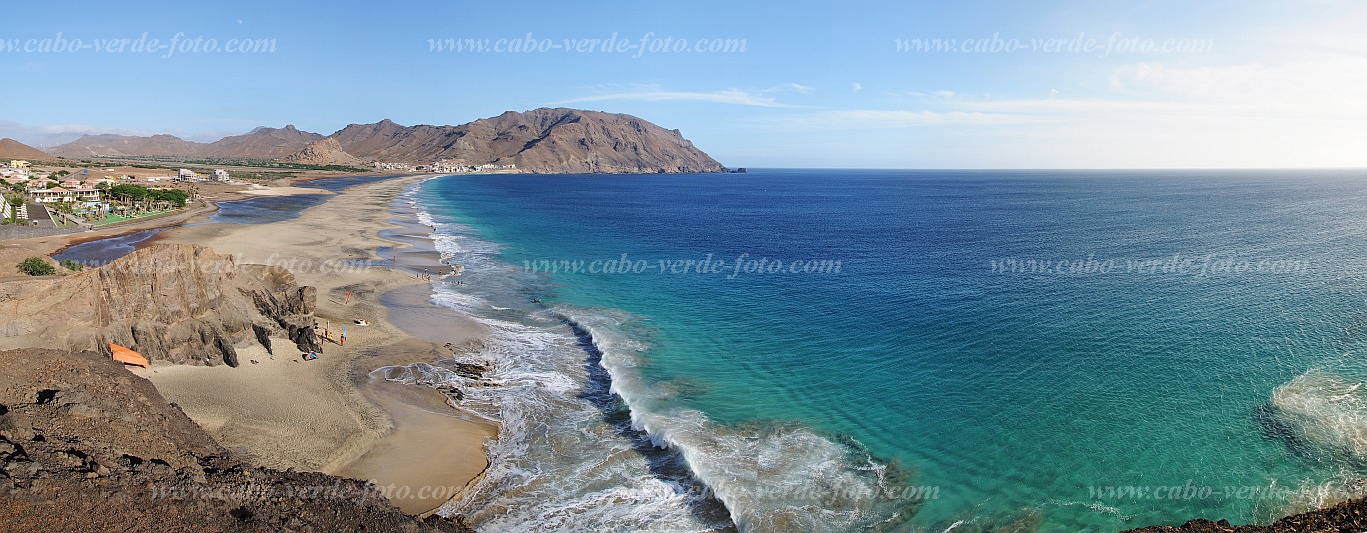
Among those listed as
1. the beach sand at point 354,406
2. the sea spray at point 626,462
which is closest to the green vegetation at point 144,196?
the beach sand at point 354,406

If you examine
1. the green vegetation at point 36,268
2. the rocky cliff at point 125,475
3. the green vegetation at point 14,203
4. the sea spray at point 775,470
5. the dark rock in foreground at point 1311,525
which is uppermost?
the green vegetation at point 14,203

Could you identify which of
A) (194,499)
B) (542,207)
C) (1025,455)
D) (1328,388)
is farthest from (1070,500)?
(542,207)

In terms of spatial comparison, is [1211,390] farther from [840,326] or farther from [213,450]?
[213,450]

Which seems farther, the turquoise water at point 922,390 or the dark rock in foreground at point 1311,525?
the turquoise water at point 922,390

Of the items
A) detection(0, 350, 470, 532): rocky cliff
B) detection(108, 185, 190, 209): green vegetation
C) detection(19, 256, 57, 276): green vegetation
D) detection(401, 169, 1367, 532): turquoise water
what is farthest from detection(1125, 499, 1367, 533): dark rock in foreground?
detection(108, 185, 190, 209): green vegetation

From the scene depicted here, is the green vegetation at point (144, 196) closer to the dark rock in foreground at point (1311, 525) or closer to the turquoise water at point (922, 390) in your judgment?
the turquoise water at point (922, 390)

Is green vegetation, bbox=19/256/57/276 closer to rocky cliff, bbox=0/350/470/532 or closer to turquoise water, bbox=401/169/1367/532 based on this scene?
turquoise water, bbox=401/169/1367/532

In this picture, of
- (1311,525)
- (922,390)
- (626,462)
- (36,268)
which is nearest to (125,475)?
(626,462)
